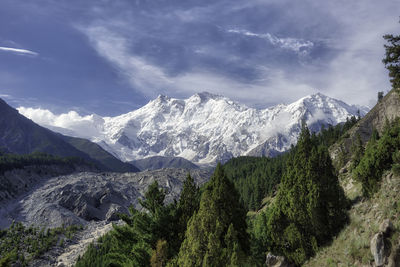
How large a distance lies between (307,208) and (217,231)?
8.38 meters

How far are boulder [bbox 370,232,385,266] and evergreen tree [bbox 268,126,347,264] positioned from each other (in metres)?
4.55

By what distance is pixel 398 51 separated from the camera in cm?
2161

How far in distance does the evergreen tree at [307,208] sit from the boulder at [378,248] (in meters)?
4.55

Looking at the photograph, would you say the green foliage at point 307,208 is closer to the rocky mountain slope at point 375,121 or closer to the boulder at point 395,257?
the boulder at point 395,257

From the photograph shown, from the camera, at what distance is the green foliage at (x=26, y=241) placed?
7828 cm

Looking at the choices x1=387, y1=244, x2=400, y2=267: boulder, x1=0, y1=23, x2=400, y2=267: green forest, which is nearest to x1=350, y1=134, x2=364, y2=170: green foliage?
x1=0, y1=23, x2=400, y2=267: green forest

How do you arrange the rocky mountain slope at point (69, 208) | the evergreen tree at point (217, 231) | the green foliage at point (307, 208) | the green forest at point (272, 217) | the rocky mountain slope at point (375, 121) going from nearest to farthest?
the evergreen tree at point (217, 231) < the green forest at point (272, 217) < the green foliage at point (307, 208) < the rocky mountain slope at point (375, 121) < the rocky mountain slope at point (69, 208)

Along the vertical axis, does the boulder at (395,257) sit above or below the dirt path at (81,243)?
above

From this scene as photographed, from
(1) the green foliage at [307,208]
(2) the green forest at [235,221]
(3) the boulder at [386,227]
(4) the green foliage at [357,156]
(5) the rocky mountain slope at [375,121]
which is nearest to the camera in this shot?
(3) the boulder at [386,227]

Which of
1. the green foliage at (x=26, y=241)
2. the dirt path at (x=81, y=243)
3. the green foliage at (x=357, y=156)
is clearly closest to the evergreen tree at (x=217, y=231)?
the green foliage at (x=357, y=156)

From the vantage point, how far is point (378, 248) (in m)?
15.8

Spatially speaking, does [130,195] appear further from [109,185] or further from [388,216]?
[388,216]

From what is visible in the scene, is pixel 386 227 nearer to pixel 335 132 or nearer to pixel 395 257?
pixel 395 257

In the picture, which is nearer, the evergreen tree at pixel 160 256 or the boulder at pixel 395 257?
the boulder at pixel 395 257
